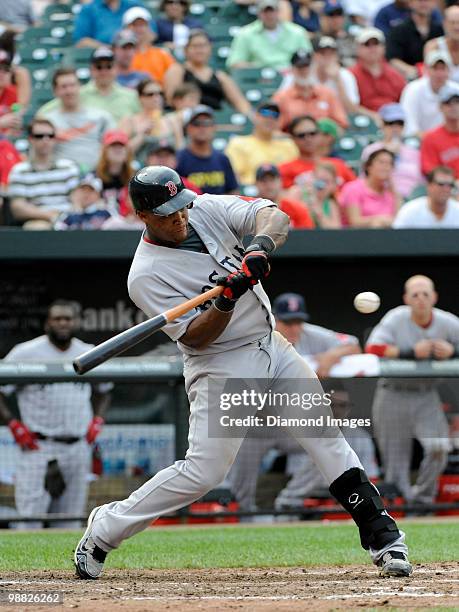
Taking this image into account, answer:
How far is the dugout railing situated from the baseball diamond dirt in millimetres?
2707

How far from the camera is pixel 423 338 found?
945 centimetres

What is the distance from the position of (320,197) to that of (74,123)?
243 cm

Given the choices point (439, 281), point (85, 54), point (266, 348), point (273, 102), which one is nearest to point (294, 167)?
point (273, 102)

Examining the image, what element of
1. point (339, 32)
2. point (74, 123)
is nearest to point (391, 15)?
point (339, 32)

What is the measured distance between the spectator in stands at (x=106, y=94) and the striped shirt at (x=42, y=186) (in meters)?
1.22

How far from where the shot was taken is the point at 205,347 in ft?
16.3

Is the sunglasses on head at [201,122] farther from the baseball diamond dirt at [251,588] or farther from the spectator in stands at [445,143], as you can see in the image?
the baseball diamond dirt at [251,588]

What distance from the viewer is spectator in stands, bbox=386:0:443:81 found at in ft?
43.4

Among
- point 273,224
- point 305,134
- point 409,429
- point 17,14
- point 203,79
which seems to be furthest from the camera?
point 17,14

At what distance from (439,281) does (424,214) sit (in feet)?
2.99

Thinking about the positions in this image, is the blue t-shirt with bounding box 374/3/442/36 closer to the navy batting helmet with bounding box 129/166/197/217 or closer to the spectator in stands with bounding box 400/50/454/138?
the spectator in stands with bounding box 400/50/454/138

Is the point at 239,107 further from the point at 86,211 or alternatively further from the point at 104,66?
the point at 86,211

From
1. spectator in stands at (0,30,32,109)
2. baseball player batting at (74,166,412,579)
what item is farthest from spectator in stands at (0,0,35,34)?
baseball player batting at (74,166,412,579)

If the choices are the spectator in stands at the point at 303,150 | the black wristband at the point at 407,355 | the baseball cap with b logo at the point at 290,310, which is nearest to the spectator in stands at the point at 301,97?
the spectator in stands at the point at 303,150
